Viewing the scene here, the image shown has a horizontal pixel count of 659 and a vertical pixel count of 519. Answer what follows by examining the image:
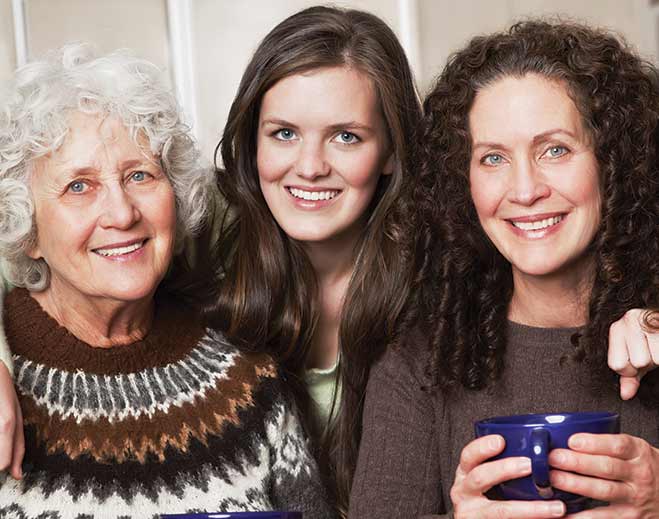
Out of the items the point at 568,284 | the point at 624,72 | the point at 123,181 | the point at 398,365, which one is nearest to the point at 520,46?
the point at 624,72

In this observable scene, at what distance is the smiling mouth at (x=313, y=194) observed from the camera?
2.11 meters

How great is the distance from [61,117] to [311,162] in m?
0.53

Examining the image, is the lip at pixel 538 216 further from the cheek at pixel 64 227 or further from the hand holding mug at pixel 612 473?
the cheek at pixel 64 227

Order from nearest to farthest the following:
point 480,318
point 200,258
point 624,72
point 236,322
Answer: point 624,72, point 480,318, point 236,322, point 200,258

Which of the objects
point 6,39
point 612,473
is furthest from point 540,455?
point 6,39

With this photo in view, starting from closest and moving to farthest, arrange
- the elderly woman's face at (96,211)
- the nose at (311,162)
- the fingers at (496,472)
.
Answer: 1. the fingers at (496,472)
2. the elderly woman's face at (96,211)
3. the nose at (311,162)

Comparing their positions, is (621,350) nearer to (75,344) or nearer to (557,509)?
(557,509)

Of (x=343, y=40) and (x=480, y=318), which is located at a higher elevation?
(x=343, y=40)

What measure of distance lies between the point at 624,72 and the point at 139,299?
3.04 ft

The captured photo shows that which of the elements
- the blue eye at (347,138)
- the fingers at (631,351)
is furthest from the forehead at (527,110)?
the blue eye at (347,138)

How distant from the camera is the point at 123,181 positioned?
1789 millimetres

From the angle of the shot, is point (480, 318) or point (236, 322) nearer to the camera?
point (480, 318)

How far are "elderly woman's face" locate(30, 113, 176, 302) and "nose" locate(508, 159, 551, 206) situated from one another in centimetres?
64

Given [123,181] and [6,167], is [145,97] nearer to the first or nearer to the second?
[123,181]
